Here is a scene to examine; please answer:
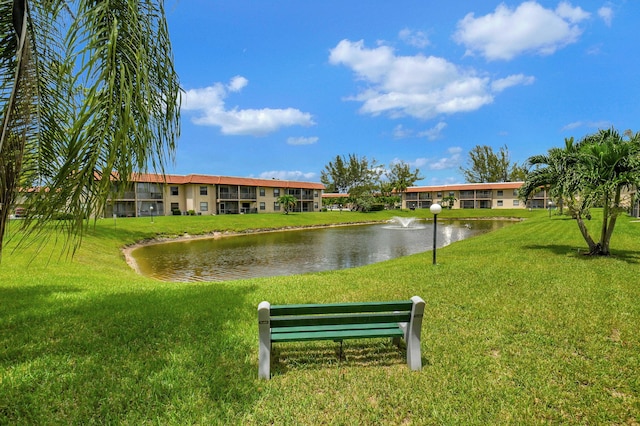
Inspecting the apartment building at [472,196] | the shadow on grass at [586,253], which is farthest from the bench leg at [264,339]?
the apartment building at [472,196]

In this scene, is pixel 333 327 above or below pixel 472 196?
below

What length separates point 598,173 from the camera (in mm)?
10281

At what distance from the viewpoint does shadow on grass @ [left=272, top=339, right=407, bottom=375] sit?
160 inches

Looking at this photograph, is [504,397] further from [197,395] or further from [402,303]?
[197,395]

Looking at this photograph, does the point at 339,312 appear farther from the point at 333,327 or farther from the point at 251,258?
the point at 251,258

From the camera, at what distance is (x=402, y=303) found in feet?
12.3

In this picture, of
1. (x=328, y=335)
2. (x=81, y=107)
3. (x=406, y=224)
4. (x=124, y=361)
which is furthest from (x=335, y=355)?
(x=406, y=224)

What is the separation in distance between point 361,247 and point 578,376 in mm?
18828

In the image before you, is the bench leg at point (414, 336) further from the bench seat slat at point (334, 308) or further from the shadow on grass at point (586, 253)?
the shadow on grass at point (586, 253)

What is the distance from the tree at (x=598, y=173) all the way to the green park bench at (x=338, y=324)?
378 inches

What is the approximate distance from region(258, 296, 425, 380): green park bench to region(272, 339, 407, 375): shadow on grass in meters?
0.35

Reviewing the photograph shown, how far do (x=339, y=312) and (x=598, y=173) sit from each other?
11.0 metres

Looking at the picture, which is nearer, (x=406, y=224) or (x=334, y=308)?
(x=334, y=308)

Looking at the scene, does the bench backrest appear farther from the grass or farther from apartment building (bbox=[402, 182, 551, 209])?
apartment building (bbox=[402, 182, 551, 209])
